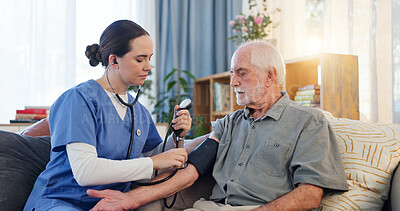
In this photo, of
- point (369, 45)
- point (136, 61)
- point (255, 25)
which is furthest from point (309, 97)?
point (136, 61)

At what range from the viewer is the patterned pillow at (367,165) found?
132 centimetres

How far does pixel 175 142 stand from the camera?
1.72 meters

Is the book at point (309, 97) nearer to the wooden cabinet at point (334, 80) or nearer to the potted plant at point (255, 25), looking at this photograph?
the wooden cabinet at point (334, 80)

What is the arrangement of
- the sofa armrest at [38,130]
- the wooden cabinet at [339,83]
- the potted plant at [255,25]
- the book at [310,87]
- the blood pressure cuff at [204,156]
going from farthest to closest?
the potted plant at [255,25] → the book at [310,87] → the wooden cabinet at [339,83] → the sofa armrest at [38,130] → the blood pressure cuff at [204,156]

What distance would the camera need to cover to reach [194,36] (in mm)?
4402

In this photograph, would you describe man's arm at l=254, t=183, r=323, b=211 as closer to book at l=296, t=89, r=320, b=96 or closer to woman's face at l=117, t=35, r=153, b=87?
woman's face at l=117, t=35, r=153, b=87

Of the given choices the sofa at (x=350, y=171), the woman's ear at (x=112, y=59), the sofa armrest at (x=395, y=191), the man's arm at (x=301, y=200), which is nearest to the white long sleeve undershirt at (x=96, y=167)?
the sofa at (x=350, y=171)

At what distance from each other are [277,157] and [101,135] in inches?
25.8

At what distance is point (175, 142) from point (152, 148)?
166 mm

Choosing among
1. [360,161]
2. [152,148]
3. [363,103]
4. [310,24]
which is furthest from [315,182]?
[310,24]

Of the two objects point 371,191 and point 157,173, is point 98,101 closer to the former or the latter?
point 157,173

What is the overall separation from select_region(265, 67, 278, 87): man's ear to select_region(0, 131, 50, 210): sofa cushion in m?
1.04

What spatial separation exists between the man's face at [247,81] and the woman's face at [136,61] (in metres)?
0.39

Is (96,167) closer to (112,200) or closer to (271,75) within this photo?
(112,200)
